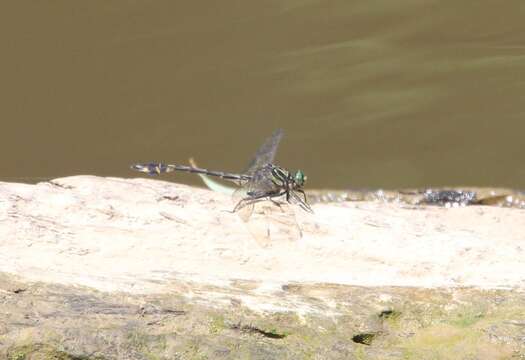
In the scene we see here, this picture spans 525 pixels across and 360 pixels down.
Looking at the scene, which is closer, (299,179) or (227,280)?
(227,280)

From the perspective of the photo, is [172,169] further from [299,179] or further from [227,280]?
[227,280]

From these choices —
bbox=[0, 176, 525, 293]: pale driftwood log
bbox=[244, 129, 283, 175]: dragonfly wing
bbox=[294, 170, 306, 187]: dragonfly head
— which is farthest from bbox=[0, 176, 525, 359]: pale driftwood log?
bbox=[244, 129, 283, 175]: dragonfly wing

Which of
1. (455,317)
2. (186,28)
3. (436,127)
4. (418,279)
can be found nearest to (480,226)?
(418,279)

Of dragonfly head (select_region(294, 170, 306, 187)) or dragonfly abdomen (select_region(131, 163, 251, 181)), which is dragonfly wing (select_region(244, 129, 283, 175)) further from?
dragonfly head (select_region(294, 170, 306, 187))

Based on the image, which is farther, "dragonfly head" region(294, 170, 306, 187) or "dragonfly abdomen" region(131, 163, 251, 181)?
"dragonfly abdomen" region(131, 163, 251, 181)

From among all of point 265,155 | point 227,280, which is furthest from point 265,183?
point 227,280

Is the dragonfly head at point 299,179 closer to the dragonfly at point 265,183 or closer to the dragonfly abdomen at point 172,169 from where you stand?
the dragonfly at point 265,183

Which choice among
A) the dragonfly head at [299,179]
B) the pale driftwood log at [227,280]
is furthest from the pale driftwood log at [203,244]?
the dragonfly head at [299,179]

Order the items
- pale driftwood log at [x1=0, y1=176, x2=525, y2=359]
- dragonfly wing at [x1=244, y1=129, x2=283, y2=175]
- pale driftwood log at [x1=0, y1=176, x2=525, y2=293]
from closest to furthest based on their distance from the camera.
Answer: pale driftwood log at [x1=0, y1=176, x2=525, y2=359]
pale driftwood log at [x1=0, y1=176, x2=525, y2=293]
dragonfly wing at [x1=244, y1=129, x2=283, y2=175]

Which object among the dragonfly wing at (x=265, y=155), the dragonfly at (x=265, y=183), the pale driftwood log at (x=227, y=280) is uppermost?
the dragonfly wing at (x=265, y=155)

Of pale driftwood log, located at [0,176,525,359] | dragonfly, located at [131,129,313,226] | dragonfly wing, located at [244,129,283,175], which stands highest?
dragonfly wing, located at [244,129,283,175]
